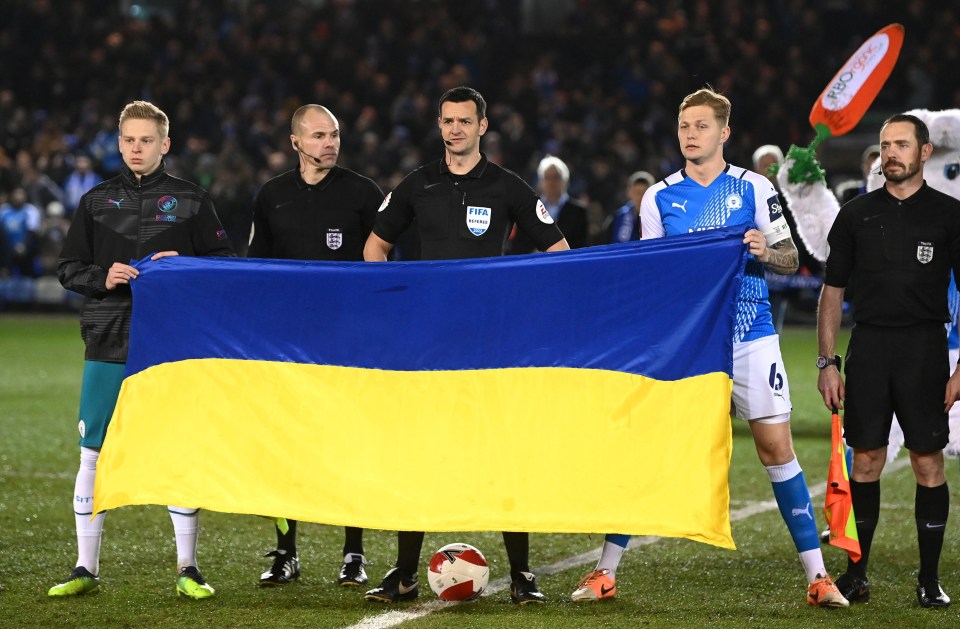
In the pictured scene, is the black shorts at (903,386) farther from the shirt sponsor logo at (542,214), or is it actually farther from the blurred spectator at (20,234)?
the blurred spectator at (20,234)

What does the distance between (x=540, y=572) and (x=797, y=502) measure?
124 centimetres

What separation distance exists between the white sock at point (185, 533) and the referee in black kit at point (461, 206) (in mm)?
756

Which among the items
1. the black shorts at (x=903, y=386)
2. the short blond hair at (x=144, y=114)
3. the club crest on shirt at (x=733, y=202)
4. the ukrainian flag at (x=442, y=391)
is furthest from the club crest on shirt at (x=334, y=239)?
the black shorts at (x=903, y=386)

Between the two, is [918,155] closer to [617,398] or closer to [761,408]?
[761,408]

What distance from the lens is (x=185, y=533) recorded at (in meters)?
5.39

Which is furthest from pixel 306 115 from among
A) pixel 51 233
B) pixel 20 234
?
pixel 20 234

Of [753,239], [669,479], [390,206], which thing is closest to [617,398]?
[669,479]

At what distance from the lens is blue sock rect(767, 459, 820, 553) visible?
17.0 feet

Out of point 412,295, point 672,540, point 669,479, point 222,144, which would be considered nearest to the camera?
point 669,479

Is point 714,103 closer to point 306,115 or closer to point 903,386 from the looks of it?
point 903,386

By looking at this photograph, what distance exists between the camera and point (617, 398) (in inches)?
197

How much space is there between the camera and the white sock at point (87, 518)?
5.38m

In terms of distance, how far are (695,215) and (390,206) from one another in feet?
3.95

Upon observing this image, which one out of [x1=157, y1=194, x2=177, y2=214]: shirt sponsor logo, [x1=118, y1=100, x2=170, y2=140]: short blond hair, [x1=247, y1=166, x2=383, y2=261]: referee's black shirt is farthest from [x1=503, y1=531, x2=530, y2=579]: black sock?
[x1=118, y1=100, x2=170, y2=140]: short blond hair
